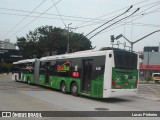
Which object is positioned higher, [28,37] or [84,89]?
[28,37]

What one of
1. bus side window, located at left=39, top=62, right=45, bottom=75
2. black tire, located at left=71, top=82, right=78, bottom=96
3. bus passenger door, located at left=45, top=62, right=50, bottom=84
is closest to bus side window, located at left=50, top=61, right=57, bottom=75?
bus passenger door, located at left=45, top=62, right=50, bottom=84

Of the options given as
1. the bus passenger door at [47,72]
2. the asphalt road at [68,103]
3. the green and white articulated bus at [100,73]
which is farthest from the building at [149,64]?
the asphalt road at [68,103]

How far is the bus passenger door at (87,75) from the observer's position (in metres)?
19.4

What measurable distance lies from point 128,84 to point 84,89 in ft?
9.34

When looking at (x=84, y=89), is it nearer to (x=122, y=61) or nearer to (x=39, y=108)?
(x=122, y=61)

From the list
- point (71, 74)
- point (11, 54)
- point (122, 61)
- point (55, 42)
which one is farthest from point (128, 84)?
point (11, 54)

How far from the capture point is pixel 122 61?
18.5 meters

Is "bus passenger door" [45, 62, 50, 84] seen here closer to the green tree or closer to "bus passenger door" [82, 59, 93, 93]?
"bus passenger door" [82, 59, 93, 93]

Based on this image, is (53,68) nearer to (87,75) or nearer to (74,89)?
(74,89)

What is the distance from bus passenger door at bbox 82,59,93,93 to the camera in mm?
19406

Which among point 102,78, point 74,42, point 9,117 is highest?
point 74,42

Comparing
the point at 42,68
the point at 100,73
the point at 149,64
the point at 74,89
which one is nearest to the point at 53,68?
the point at 42,68

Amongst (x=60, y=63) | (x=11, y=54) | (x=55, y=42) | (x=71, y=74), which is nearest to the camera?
(x=71, y=74)

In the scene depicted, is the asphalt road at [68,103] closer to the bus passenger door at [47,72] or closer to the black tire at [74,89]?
the black tire at [74,89]
